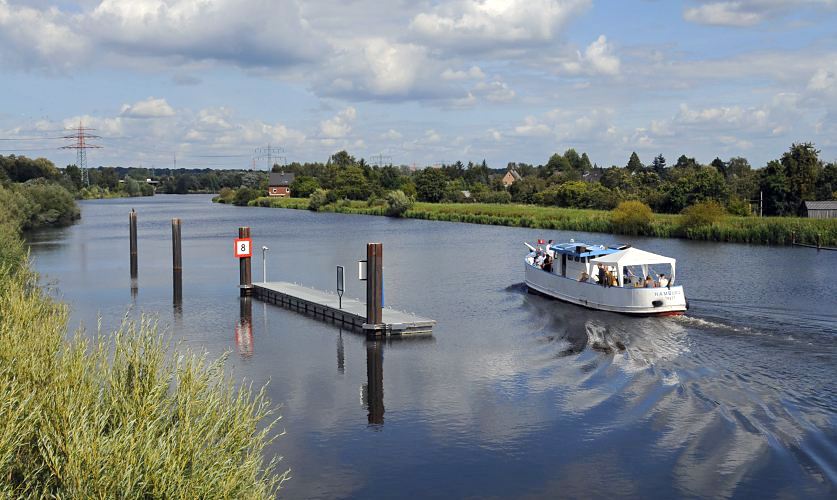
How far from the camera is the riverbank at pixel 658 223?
2041 inches

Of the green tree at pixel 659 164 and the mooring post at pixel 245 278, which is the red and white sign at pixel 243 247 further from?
the green tree at pixel 659 164

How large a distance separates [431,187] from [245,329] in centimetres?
8472

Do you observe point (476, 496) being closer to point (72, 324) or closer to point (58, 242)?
point (72, 324)

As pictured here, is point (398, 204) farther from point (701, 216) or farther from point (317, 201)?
point (701, 216)

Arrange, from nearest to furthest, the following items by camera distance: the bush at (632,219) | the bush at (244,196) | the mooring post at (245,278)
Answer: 1. the mooring post at (245,278)
2. the bush at (632,219)
3. the bush at (244,196)

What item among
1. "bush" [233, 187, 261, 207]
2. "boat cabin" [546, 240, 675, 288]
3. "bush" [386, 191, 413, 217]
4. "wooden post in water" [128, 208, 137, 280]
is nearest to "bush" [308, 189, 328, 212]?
"bush" [386, 191, 413, 217]

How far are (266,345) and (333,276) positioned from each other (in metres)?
16.0

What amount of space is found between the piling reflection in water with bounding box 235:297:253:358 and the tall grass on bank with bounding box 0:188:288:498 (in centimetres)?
1252

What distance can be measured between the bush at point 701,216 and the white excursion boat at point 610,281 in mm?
27327

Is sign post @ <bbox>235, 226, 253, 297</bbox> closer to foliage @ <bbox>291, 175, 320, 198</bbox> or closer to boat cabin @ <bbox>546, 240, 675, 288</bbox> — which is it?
boat cabin @ <bbox>546, 240, 675, 288</bbox>

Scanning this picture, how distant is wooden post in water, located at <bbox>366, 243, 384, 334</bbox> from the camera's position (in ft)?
80.0

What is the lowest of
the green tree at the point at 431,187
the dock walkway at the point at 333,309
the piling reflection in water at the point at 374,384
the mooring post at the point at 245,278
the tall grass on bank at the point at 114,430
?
the piling reflection in water at the point at 374,384

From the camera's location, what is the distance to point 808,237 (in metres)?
50.8

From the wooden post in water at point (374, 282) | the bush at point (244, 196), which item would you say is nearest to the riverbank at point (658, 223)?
the wooden post in water at point (374, 282)
